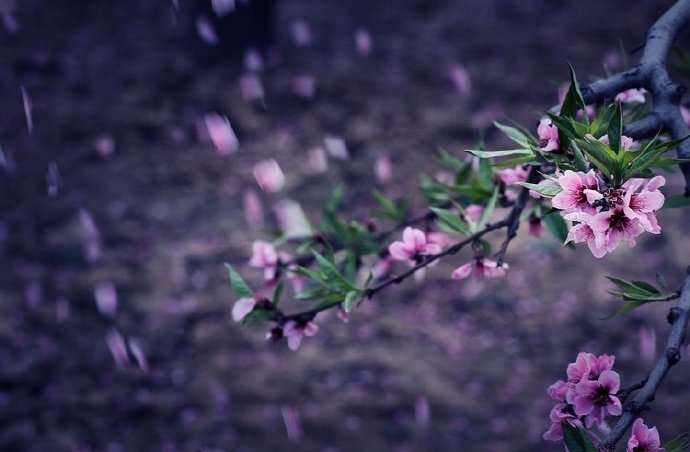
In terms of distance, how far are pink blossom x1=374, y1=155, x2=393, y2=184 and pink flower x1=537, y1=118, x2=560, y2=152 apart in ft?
13.5

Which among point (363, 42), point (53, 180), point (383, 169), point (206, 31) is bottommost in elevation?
point (383, 169)

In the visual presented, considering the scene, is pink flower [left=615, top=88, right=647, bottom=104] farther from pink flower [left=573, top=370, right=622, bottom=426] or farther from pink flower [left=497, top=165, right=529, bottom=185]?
pink flower [left=573, top=370, right=622, bottom=426]

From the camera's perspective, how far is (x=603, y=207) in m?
0.93

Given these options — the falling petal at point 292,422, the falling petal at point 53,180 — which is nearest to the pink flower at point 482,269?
the falling petal at point 292,422

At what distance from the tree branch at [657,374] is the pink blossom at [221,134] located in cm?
500

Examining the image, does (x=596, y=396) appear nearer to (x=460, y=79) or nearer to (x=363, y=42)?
(x=460, y=79)

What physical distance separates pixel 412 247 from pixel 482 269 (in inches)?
6.7


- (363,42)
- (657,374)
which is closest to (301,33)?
(363,42)

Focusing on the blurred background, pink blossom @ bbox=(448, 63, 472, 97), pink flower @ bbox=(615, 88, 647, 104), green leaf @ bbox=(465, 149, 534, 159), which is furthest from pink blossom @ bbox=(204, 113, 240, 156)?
green leaf @ bbox=(465, 149, 534, 159)

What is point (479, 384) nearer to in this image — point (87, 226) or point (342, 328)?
point (342, 328)

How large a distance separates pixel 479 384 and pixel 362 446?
2.71 ft

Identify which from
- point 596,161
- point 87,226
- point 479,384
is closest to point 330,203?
point 596,161

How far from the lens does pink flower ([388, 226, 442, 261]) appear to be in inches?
55.6

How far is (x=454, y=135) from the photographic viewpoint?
221 inches
